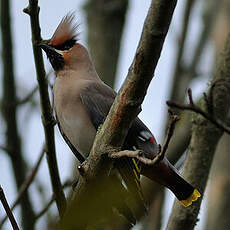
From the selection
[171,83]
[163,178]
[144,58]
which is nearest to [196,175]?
[163,178]

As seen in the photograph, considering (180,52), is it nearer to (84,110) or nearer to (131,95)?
(84,110)

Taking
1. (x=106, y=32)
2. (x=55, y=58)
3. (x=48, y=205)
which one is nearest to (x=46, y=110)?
(x=48, y=205)

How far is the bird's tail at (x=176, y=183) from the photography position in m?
3.01

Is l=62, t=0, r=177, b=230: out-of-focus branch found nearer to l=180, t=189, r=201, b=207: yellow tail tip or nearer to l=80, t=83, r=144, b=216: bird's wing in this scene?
l=80, t=83, r=144, b=216: bird's wing

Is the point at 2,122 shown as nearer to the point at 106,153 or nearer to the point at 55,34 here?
the point at 55,34

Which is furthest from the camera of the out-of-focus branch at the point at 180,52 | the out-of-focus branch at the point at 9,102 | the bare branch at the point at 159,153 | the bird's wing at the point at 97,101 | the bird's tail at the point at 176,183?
the out-of-focus branch at the point at 180,52

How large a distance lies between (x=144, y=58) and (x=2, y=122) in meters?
2.00

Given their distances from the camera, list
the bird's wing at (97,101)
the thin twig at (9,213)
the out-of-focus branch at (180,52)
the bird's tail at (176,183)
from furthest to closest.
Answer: the out-of-focus branch at (180,52), the bird's wing at (97,101), the bird's tail at (176,183), the thin twig at (9,213)

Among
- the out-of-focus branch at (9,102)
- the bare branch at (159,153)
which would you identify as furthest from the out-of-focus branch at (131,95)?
the out-of-focus branch at (9,102)

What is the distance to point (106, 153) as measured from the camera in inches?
95.0

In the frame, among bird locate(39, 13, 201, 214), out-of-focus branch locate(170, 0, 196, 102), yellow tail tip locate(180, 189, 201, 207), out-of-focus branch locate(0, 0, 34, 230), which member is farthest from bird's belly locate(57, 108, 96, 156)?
out-of-focus branch locate(170, 0, 196, 102)

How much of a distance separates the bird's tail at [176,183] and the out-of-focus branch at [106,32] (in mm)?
1749

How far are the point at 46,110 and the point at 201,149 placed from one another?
0.93 metres

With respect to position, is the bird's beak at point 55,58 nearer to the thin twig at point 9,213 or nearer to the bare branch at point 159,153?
the bare branch at point 159,153
